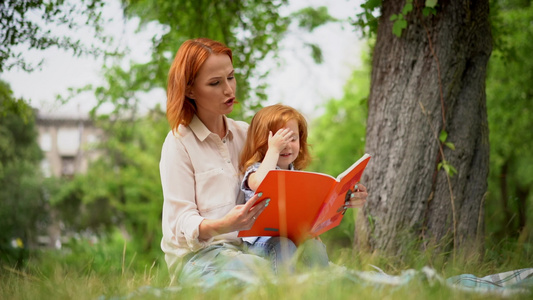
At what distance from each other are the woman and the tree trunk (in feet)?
2.80

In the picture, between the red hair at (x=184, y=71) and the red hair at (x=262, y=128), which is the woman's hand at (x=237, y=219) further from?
the red hair at (x=184, y=71)

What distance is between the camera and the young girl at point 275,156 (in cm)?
266

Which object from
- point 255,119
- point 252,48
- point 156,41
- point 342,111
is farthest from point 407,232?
point 342,111

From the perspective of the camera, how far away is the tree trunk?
3.62 meters

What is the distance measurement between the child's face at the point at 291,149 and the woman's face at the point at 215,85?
36 cm

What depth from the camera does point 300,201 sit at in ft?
8.16

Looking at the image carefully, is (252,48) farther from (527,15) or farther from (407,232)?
(527,15)

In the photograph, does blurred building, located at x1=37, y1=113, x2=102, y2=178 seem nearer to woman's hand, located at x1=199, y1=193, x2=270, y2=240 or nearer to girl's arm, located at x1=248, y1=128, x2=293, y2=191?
girl's arm, located at x1=248, y1=128, x2=293, y2=191

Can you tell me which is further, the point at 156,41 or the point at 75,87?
the point at 75,87

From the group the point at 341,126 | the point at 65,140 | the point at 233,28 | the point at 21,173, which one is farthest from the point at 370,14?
→ the point at 65,140

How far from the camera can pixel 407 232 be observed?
11.7 ft

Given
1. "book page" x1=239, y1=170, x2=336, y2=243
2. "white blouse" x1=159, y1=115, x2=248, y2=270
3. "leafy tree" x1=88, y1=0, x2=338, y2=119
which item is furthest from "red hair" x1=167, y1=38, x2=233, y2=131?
"leafy tree" x1=88, y1=0, x2=338, y2=119

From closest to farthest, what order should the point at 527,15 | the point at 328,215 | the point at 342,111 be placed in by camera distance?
the point at 328,215 < the point at 527,15 < the point at 342,111

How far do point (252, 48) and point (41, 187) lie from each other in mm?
16638
